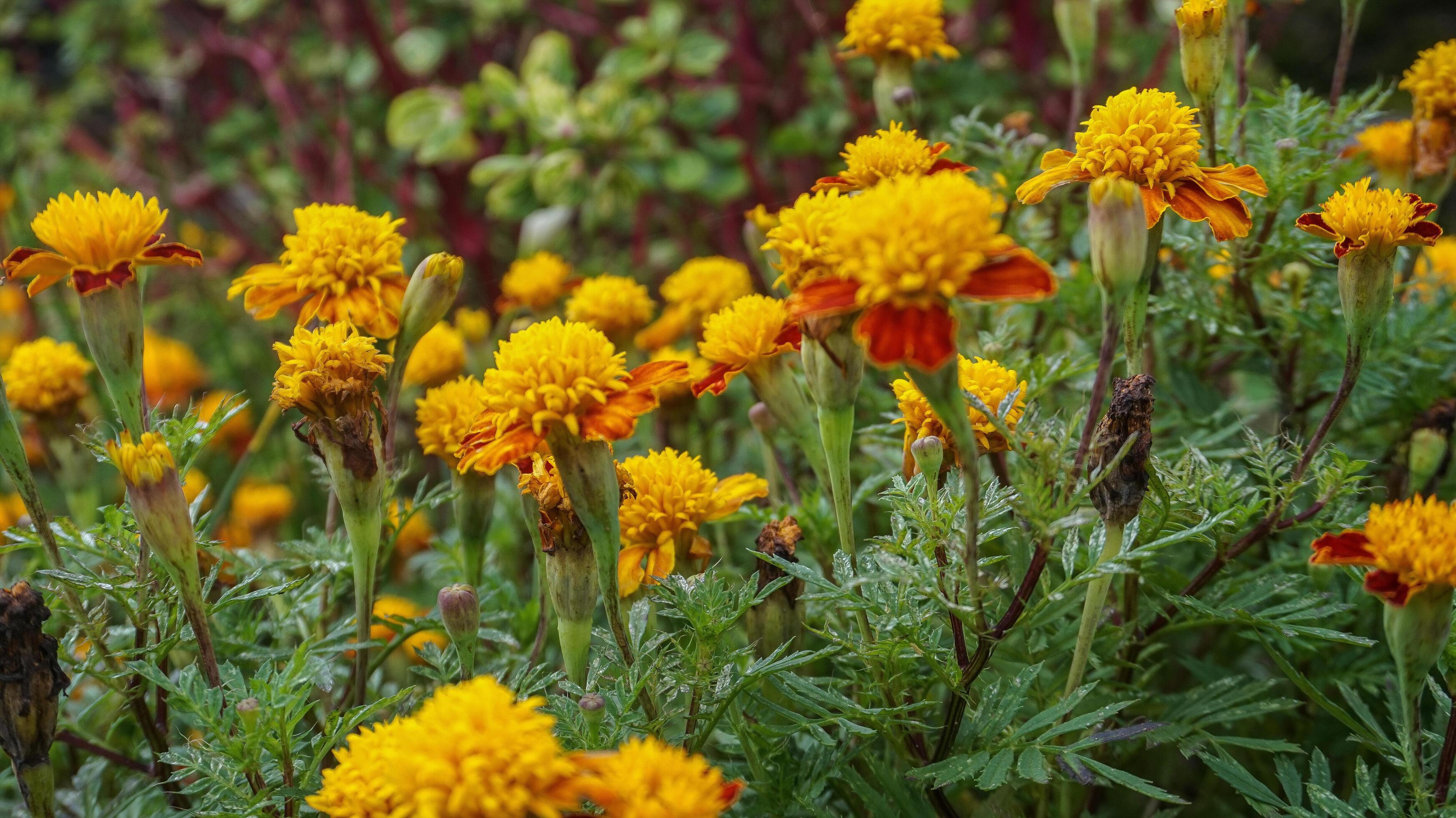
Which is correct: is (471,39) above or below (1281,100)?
above

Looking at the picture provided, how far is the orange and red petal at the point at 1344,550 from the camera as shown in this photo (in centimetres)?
61

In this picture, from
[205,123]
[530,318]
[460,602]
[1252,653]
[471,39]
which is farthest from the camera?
[205,123]

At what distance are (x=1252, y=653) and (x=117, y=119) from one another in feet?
9.78

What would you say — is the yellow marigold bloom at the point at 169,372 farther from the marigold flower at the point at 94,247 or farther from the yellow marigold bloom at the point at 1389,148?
the yellow marigold bloom at the point at 1389,148

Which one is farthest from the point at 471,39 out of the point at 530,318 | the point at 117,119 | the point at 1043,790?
the point at 1043,790

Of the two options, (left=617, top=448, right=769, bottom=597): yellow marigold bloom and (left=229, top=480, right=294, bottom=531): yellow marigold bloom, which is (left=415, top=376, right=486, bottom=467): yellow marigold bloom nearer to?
(left=617, top=448, right=769, bottom=597): yellow marigold bloom

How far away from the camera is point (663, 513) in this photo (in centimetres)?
77

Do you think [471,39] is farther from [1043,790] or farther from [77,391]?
[1043,790]

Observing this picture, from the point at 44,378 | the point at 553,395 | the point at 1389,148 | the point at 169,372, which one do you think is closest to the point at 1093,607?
the point at 553,395

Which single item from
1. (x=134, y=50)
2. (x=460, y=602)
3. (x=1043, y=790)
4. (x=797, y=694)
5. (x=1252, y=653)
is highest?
(x=134, y=50)

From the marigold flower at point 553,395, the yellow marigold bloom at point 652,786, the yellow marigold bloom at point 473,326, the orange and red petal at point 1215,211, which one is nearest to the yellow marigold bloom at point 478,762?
the yellow marigold bloom at point 652,786

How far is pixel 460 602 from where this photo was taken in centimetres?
71

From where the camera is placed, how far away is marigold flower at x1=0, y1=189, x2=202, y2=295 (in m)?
0.74

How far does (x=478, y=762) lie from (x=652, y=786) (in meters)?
0.08
